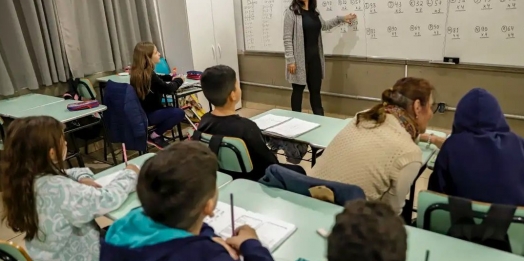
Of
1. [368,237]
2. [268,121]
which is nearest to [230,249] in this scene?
[368,237]

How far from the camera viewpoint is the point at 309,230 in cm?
142

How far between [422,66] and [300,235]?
300 centimetres

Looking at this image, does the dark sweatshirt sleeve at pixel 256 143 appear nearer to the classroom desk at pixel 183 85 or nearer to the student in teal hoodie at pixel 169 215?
the student in teal hoodie at pixel 169 215

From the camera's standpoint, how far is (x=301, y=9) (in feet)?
13.0

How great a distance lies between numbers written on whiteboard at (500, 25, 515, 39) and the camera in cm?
333

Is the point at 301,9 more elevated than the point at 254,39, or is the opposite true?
the point at 301,9

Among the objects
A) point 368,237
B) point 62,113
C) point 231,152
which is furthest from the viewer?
point 62,113

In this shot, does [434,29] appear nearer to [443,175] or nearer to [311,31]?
[311,31]

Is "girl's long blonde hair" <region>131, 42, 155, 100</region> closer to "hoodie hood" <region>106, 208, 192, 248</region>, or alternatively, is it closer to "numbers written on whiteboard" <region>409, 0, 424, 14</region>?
"numbers written on whiteboard" <region>409, 0, 424, 14</region>

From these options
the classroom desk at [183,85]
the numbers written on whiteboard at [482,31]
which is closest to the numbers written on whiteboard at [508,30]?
the numbers written on whiteboard at [482,31]

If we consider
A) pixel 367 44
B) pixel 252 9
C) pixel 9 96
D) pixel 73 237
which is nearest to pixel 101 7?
pixel 9 96

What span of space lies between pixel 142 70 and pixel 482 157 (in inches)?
108

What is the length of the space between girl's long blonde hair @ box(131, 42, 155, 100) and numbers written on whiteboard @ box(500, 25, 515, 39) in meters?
2.87

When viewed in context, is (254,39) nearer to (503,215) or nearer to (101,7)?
(101,7)
